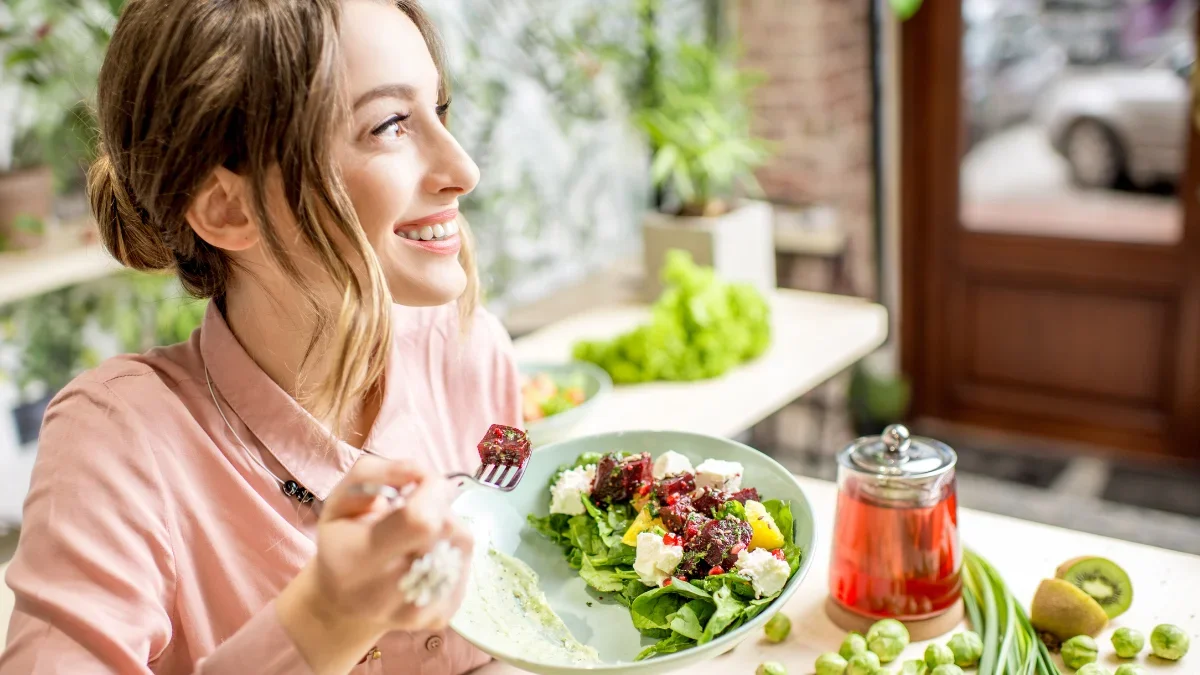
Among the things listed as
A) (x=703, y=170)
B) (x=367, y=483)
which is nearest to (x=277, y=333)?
(x=367, y=483)

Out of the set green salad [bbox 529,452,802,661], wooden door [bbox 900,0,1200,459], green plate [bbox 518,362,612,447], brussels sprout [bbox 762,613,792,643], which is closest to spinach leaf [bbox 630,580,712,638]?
green salad [bbox 529,452,802,661]

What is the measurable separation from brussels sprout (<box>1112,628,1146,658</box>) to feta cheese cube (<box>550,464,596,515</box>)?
0.62 m

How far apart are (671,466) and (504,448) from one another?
0.24 meters

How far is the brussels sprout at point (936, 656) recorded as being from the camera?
1114 mm

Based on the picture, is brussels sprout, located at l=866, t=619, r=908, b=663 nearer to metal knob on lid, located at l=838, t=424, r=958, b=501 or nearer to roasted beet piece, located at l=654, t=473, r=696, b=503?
metal knob on lid, located at l=838, t=424, r=958, b=501

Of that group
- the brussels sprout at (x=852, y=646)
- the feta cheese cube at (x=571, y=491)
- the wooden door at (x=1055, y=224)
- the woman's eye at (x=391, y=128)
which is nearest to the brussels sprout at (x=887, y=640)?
the brussels sprout at (x=852, y=646)

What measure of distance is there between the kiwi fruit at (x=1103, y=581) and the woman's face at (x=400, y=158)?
0.83 m

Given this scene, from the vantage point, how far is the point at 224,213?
3.29 feet

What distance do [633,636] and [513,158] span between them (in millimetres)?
1996

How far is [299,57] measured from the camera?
0.93 meters

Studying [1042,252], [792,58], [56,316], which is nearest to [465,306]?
[56,316]

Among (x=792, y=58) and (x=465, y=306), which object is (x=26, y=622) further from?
(x=792, y=58)

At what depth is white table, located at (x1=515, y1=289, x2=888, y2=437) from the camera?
2.15 meters

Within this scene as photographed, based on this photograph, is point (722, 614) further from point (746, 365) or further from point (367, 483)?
point (746, 365)
